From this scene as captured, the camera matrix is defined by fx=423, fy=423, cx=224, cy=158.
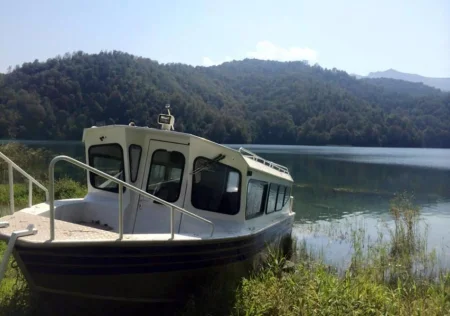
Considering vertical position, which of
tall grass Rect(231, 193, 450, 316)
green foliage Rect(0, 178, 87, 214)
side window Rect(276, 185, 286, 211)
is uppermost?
side window Rect(276, 185, 286, 211)

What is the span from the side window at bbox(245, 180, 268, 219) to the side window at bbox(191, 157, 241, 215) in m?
0.40

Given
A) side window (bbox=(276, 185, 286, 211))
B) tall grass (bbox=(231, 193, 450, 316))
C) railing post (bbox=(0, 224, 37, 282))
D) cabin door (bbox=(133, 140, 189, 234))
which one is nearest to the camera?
railing post (bbox=(0, 224, 37, 282))

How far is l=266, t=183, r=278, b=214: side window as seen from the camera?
32.1ft

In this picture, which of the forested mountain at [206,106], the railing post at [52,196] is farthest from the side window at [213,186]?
the forested mountain at [206,106]

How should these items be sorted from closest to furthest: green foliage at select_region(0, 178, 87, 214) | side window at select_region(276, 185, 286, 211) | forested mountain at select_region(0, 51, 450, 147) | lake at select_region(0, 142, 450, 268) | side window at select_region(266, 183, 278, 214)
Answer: side window at select_region(266, 183, 278, 214) < side window at select_region(276, 185, 286, 211) < green foliage at select_region(0, 178, 87, 214) < lake at select_region(0, 142, 450, 268) < forested mountain at select_region(0, 51, 450, 147)

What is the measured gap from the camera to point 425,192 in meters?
31.2

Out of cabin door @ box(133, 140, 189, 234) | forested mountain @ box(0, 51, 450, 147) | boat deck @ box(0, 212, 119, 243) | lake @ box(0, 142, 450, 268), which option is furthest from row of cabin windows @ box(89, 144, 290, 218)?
forested mountain @ box(0, 51, 450, 147)

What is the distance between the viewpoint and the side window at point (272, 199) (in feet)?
32.1

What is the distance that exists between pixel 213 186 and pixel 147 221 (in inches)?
53.7

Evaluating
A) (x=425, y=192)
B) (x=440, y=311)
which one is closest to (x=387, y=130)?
(x=425, y=192)

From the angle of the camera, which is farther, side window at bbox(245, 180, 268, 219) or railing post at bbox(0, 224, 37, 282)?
side window at bbox(245, 180, 268, 219)

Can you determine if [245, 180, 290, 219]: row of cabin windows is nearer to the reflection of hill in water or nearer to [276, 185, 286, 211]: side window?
[276, 185, 286, 211]: side window

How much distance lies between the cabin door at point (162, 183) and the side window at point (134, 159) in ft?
0.64

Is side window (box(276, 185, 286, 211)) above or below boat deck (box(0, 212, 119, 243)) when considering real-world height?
below
